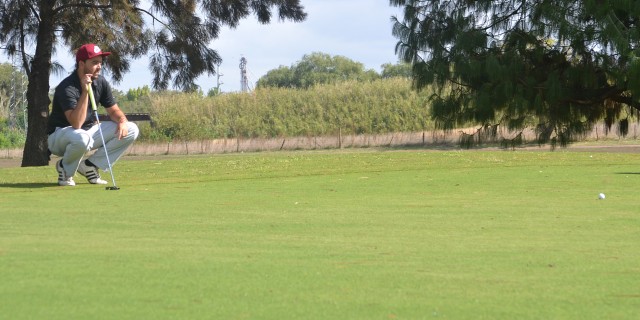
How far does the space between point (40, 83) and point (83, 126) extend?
1171 cm

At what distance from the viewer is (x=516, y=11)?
2011 cm

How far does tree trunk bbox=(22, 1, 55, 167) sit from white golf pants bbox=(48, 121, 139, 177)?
11.5m

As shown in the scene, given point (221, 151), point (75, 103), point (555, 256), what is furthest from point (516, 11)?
point (221, 151)

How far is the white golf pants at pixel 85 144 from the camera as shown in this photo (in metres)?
11.2

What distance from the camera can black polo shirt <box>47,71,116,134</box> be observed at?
445 inches

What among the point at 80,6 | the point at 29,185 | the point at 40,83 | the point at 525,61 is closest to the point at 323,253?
the point at 29,185

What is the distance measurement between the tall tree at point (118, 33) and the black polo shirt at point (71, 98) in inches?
431

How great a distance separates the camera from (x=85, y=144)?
11.2m

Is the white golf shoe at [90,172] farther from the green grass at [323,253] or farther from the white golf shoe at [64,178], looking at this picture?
the green grass at [323,253]

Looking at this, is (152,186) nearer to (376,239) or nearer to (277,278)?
(376,239)

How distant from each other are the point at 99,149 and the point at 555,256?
305 inches

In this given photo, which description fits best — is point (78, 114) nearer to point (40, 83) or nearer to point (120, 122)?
point (120, 122)

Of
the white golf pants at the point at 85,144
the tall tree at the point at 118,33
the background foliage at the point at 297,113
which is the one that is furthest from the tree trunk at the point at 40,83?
the background foliage at the point at 297,113

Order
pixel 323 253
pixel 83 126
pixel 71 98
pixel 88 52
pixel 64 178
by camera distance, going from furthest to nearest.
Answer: pixel 83 126 → pixel 64 178 → pixel 71 98 → pixel 88 52 → pixel 323 253
